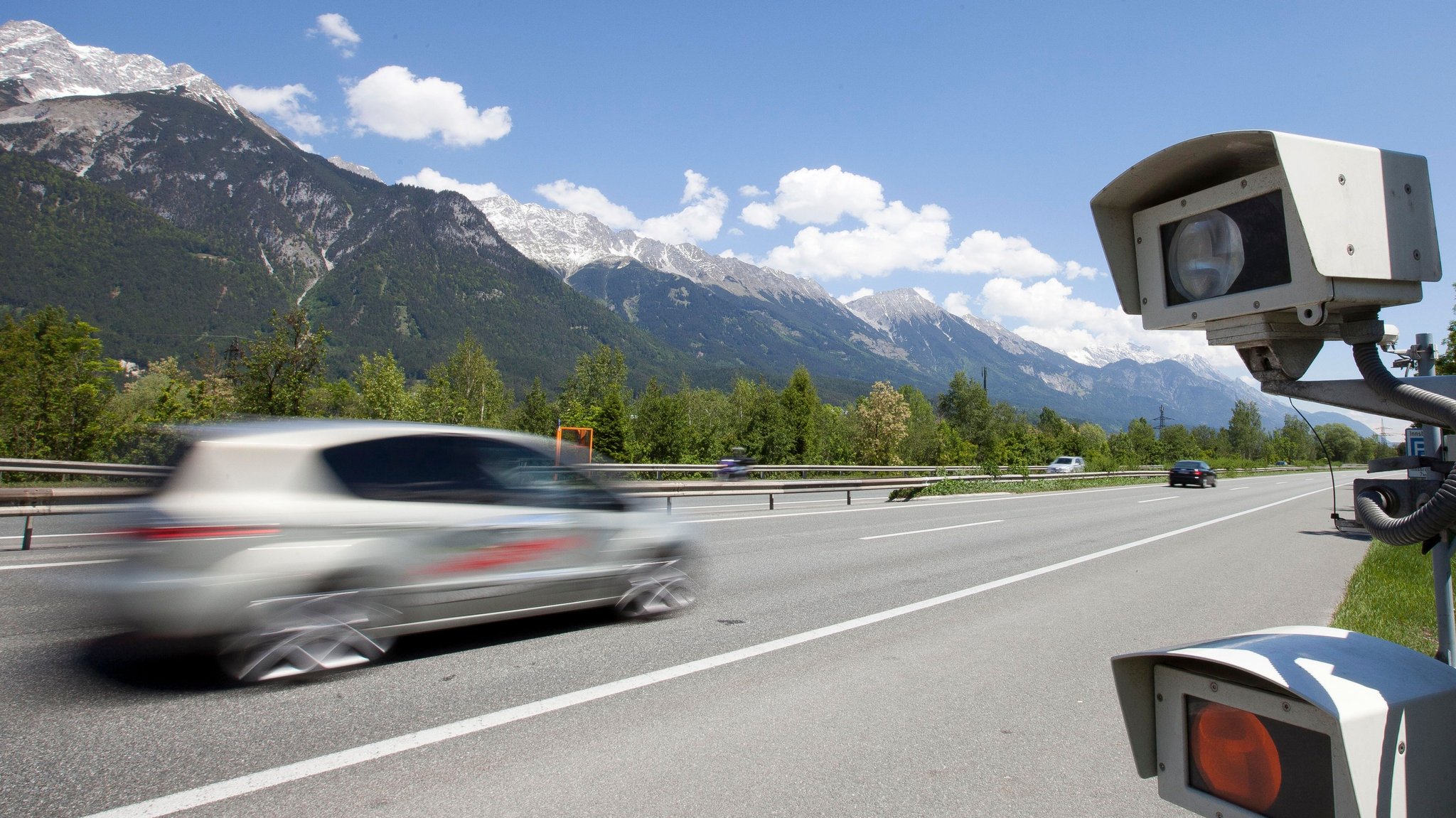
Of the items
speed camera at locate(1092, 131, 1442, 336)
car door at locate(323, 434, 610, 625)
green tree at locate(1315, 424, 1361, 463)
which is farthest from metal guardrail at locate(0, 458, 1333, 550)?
speed camera at locate(1092, 131, 1442, 336)

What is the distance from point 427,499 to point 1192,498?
30461 mm

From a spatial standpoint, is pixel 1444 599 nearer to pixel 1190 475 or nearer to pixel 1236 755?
pixel 1236 755

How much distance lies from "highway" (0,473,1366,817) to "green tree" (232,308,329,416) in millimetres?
30794

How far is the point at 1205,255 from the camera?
2047 mm

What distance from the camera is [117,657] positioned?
5074 millimetres

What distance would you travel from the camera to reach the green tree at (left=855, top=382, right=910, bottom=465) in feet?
264

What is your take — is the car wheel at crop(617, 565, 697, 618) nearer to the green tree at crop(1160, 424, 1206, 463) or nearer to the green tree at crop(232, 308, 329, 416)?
the green tree at crop(232, 308, 329, 416)

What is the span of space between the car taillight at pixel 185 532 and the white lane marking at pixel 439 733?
1.80 m

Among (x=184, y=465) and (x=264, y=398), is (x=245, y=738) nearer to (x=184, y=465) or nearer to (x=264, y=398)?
(x=184, y=465)

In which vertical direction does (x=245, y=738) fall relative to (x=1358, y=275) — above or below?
below

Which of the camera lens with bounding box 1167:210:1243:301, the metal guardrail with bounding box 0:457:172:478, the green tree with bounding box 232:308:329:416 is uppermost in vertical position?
the green tree with bounding box 232:308:329:416

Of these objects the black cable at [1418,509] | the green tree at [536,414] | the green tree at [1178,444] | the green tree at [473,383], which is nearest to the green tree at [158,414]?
the black cable at [1418,509]

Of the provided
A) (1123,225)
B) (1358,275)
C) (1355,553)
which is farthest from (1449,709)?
(1355,553)

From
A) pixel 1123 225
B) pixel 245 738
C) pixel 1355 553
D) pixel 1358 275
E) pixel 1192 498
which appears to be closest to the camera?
pixel 1358 275
